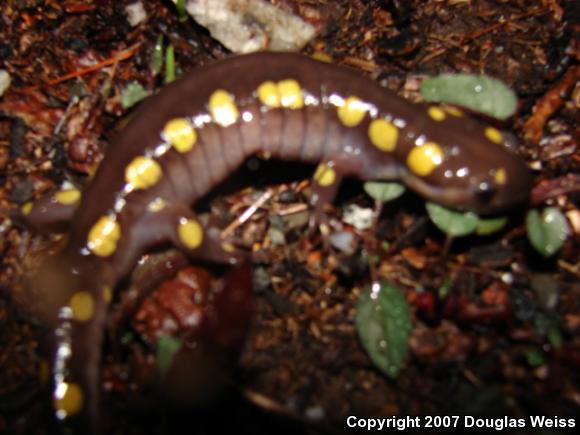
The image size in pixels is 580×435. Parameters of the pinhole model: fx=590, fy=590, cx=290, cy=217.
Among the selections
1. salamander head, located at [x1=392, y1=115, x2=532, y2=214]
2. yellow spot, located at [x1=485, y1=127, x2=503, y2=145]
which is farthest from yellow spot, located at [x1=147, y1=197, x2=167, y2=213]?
yellow spot, located at [x1=485, y1=127, x2=503, y2=145]

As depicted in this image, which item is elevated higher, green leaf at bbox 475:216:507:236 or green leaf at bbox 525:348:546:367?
green leaf at bbox 475:216:507:236

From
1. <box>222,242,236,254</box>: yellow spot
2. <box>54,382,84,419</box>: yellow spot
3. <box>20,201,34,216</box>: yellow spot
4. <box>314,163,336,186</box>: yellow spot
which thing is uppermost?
<box>314,163,336,186</box>: yellow spot

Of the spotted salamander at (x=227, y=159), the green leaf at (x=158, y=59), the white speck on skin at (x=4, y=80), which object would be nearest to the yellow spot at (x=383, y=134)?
the spotted salamander at (x=227, y=159)

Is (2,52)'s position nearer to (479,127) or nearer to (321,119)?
(321,119)

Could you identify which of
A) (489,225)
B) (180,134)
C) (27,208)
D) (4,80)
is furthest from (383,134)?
(4,80)

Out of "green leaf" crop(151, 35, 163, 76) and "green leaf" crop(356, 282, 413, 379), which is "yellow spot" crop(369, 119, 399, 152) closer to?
"green leaf" crop(356, 282, 413, 379)
